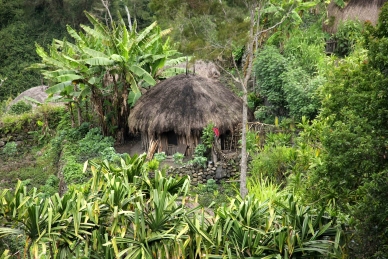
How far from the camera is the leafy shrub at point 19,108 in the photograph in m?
22.4

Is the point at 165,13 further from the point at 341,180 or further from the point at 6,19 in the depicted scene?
the point at 6,19

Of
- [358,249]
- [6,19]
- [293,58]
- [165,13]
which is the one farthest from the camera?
[6,19]

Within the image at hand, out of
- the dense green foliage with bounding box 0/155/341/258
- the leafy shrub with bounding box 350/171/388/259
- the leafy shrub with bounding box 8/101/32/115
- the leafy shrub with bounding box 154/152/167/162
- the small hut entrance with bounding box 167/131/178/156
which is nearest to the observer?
the leafy shrub with bounding box 350/171/388/259

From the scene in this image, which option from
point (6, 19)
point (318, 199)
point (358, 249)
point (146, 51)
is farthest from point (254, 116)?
point (6, 19)

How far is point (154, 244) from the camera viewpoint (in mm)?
8195

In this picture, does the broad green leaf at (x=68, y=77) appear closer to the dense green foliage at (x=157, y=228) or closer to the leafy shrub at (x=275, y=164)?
the leafy shrub at (x=275, y=164)

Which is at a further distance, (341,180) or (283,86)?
(283,86)


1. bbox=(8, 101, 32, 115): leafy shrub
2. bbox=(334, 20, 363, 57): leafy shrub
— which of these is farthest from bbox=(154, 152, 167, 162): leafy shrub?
bbox=(8, 101, 32, 115): leafy shrub

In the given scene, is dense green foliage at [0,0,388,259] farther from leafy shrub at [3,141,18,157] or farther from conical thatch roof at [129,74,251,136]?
conical thatch roof at [129,74,251,136]

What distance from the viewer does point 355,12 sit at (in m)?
17.9

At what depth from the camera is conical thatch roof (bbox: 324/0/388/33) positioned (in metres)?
17.6

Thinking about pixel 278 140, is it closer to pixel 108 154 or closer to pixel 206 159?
pixel 206 159

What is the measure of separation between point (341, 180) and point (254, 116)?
29.6 ft

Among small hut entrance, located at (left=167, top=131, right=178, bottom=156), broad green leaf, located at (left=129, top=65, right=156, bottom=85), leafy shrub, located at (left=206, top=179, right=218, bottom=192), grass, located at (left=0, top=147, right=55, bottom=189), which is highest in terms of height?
broad green leaf, located at (left=129, top=65, right=156, bottom=85)
